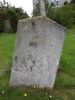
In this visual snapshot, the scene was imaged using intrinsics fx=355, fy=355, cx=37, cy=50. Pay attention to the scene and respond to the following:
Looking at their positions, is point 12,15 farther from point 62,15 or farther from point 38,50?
point 38,50

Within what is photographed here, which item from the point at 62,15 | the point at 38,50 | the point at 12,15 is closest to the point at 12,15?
the point at 12,15

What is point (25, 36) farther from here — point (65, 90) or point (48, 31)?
point (65, 90)

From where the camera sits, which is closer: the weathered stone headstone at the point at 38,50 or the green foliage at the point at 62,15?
the weathered stone headstone at the point at 38,50

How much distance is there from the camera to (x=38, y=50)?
6191 mm

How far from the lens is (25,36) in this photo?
244 inches

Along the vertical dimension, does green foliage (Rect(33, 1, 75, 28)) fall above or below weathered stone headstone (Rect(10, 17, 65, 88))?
below

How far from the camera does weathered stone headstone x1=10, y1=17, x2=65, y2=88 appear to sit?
6.13 metres

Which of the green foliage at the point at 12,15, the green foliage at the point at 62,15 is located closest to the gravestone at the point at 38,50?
the green foliage at the point at 12,15

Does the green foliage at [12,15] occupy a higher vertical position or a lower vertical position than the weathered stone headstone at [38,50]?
lower

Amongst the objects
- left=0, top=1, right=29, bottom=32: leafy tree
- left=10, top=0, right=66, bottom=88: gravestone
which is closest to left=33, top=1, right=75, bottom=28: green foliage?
left=0, top=1, right=29, bottom=32: leafy tree

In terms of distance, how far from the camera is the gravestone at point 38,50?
20.1ft

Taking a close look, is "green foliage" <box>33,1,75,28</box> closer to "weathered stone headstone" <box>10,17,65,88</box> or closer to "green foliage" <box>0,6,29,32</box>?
"green foliage" <box>0,6,29,32</box>

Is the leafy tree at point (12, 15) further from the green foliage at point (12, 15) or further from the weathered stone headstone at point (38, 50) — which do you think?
the weathered stone headstone at point (38, 50)

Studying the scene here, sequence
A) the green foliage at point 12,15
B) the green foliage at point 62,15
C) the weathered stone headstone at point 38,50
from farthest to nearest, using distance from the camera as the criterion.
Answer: the green foliage at point 62,15
the green foliage at point 12,15
the weathered stone headstone at point 38,50
